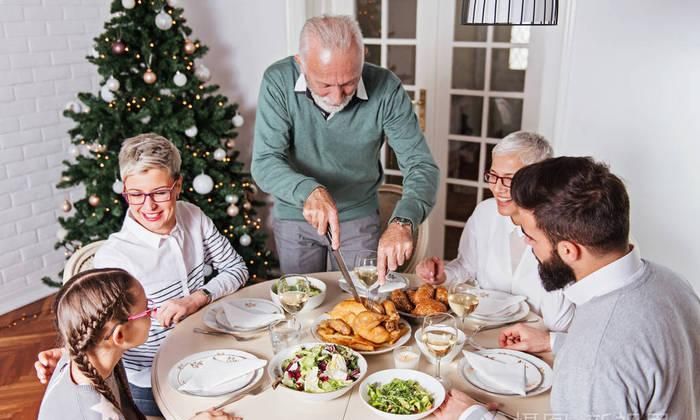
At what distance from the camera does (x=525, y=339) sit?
63.7 inches

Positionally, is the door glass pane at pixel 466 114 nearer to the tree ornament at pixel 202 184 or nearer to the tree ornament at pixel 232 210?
the tree ornament at pixel 232 210

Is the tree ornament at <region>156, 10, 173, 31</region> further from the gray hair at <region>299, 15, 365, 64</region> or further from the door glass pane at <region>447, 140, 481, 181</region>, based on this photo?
the door glass pane at <region>447, 140, 481, 181</region>

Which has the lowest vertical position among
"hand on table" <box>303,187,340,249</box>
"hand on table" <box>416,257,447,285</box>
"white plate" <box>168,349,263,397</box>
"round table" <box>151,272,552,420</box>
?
"round table" <box>151,272,552,420</box>

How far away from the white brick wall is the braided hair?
8.64ft

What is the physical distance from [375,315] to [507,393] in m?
0.39

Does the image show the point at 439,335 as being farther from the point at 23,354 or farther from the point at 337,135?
the point at 23,354

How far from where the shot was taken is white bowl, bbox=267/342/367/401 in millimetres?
1377

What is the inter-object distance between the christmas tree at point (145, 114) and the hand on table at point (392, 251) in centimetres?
164

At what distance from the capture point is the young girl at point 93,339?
1333 mm

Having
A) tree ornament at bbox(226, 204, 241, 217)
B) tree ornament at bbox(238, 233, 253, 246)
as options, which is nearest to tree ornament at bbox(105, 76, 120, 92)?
tree ornament at bbox(226, 204, 241, 217)

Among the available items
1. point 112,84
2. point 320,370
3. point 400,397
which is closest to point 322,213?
point 320,370

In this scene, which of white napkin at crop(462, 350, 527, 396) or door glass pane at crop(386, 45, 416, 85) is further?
door glass pane at crop(386, 45, 416, 85)

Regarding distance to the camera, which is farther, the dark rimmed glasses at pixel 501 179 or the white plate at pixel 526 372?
the dark rimmed glasses at pixel 501 179

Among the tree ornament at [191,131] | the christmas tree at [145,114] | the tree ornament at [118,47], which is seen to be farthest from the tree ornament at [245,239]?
the tree ornament at [118,47]
